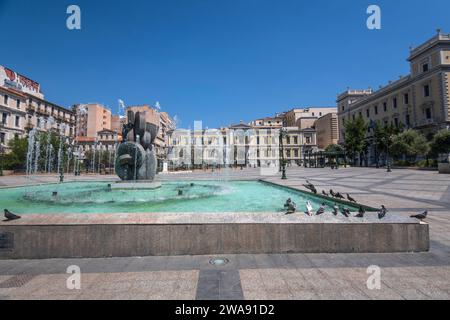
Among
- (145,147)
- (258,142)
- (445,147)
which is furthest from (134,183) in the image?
(258,142)

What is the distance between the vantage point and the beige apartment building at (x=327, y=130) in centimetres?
7762

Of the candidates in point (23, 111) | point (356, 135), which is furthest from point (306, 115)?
point (23, 111)

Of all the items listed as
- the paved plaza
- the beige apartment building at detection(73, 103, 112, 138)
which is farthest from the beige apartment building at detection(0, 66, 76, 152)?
the paved plaza

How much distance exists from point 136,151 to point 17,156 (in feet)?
114

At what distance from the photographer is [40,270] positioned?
3637mm

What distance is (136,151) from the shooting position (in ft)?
43.2

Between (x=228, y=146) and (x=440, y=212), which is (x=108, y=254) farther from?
(x=228, y=146)

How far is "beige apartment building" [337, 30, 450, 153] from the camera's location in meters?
38.1

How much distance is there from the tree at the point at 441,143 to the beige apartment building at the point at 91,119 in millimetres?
77858

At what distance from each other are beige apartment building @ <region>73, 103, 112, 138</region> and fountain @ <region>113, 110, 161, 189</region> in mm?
69657

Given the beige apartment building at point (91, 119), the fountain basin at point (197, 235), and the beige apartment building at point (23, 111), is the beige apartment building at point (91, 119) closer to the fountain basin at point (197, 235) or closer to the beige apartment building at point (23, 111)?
the beige apartment building at point (23, 111)

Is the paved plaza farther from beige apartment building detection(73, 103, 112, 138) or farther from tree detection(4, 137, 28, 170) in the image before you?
beige apartment building detection(73, 103, 112, 138)
